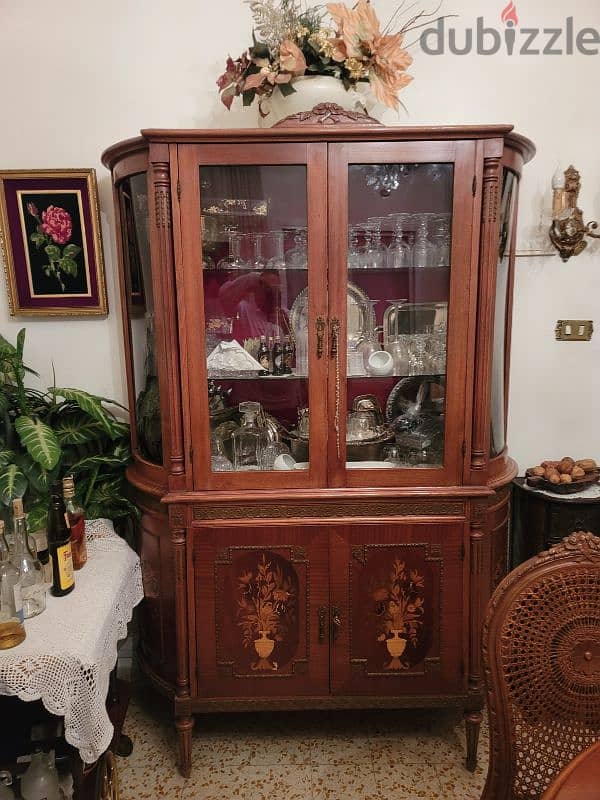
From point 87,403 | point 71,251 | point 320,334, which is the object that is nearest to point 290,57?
point 320,334

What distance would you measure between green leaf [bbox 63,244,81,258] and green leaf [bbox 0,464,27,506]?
824 millimetres

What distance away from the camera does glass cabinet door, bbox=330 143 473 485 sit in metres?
1.66

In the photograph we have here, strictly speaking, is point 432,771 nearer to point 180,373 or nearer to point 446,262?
point 180,373

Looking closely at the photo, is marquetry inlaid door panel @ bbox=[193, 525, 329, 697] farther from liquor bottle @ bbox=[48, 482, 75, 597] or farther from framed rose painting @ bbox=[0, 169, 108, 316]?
framed rose painting @ bbox=[0, 169, 108, 316]

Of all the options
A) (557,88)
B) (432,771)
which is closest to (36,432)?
(432,771)

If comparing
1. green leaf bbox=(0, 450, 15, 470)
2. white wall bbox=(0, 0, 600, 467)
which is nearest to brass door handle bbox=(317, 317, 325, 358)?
white wall bbox=(0, 0, 600, 467)

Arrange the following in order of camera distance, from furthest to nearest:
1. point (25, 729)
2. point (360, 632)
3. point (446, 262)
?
1. point (360, 632)
2. point (446, 262)
3. point (25, 729)

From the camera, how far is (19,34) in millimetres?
2010

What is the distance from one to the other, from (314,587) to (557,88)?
6.57ft

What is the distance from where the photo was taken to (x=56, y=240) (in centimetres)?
209

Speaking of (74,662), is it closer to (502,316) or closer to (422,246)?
(422,246)

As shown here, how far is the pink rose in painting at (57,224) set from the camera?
81.4 inches

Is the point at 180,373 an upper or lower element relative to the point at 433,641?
upper

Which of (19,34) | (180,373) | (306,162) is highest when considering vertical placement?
(19,34)
